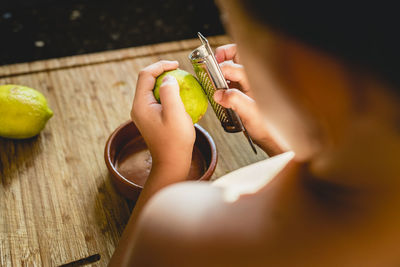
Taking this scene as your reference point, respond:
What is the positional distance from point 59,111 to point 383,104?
0.79m

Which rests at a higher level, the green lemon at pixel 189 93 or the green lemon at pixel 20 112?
the green lemon at pixel 189 93

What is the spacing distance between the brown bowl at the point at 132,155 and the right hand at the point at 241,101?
3.7 inches

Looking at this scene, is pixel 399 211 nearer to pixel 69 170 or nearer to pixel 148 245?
pixel 148 245

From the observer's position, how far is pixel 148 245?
402 millimetres

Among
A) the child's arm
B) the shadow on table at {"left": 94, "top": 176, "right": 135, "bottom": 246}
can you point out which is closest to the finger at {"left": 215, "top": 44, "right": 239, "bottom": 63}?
the child's arm

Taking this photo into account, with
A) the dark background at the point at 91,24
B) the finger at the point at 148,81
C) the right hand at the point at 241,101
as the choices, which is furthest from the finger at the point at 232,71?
the dark background at the point at 91,24

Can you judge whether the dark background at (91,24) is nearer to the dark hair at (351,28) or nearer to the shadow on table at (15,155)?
the shadow on table at (15,155)

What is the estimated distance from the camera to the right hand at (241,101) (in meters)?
0.63

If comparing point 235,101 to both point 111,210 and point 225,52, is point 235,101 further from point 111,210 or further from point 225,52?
point 111,210

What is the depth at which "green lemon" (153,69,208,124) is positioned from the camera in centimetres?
68

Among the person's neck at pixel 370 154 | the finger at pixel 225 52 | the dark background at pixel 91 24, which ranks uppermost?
the person's neck at pixel 370 154

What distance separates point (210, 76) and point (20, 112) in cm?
42

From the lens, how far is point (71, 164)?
2.48 feet

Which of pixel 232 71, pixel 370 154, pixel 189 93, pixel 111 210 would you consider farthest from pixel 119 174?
pixel 370 154
